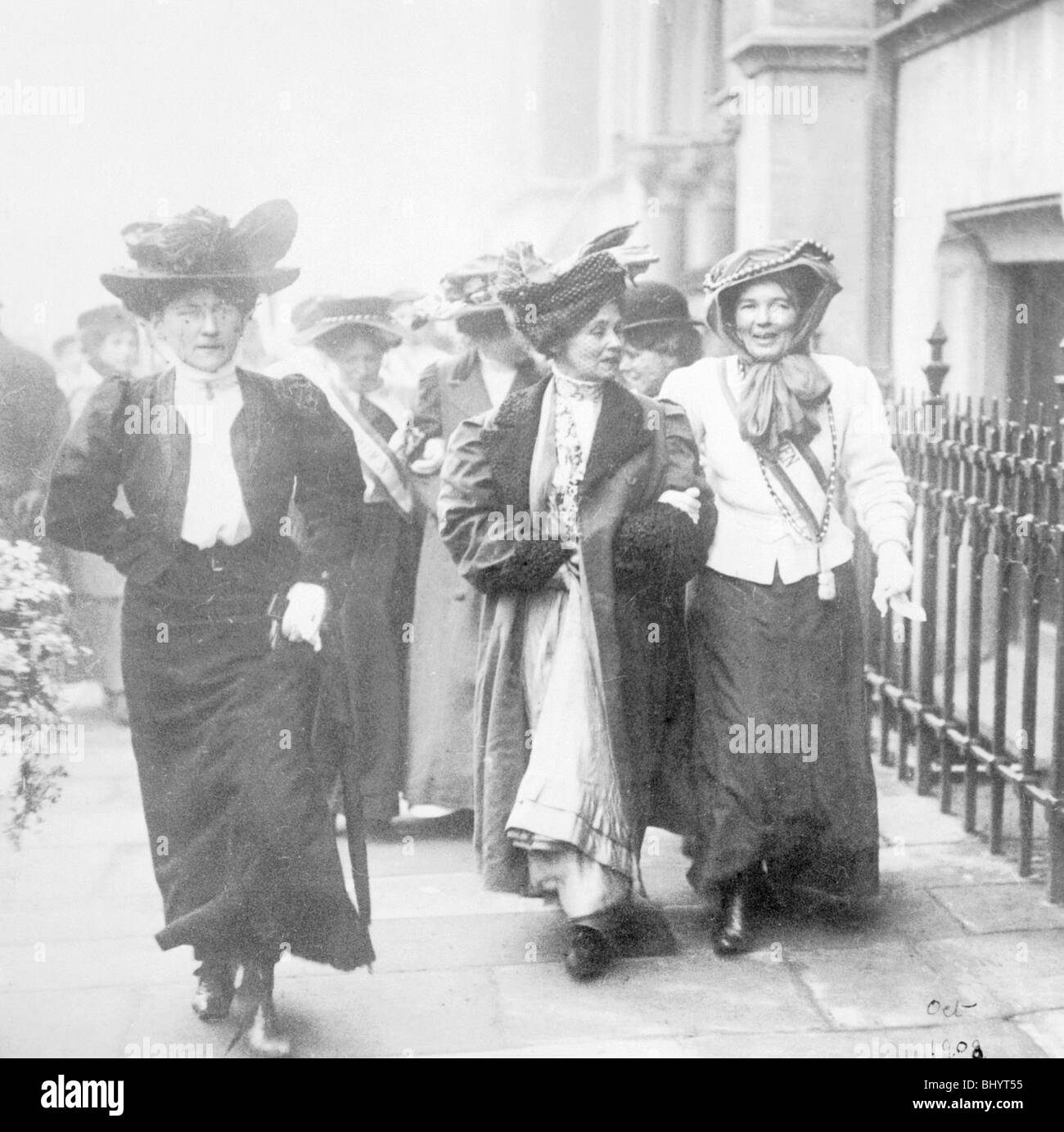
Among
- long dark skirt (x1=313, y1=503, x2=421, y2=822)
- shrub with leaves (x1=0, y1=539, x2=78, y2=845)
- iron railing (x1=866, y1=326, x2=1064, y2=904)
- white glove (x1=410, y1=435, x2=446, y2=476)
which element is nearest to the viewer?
shrub with leaves (x1=0, y1=539, x2=78, y2=845)

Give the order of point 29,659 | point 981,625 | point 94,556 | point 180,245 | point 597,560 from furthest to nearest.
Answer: point 981,625, point 94,556, point 597,560, point 29,659, point 180,245

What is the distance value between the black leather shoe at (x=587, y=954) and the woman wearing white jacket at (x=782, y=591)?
39 centimetres

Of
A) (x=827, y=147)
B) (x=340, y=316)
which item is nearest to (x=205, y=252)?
(x=340, y=316)

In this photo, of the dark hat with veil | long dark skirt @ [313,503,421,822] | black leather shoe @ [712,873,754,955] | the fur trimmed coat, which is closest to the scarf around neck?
the dark hat with veil

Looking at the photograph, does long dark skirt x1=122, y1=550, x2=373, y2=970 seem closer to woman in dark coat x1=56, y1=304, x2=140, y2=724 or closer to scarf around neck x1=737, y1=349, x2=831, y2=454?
woman in dark coat x1=56, y1=304, x2=140, y2=724

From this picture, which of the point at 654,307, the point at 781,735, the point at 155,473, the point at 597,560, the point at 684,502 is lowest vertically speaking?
the point at 781,735

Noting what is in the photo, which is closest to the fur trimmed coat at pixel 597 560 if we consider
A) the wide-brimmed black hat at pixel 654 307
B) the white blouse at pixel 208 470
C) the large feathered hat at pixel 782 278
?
the large feathered hat at pixel 782 278

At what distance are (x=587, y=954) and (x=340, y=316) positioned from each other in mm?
2440

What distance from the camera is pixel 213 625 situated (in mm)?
4184

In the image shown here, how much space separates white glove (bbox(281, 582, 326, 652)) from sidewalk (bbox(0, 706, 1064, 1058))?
93 cm

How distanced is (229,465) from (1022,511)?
8.11 feet

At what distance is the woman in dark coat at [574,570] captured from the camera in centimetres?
455

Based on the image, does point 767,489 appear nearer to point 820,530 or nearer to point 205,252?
point 820,530

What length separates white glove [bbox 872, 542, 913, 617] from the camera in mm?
4691
